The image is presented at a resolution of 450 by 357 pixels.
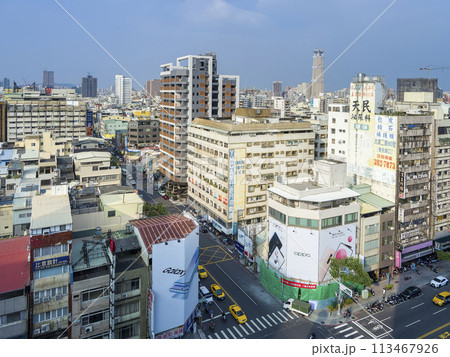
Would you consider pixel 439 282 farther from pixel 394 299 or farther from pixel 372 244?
pixel 372 244

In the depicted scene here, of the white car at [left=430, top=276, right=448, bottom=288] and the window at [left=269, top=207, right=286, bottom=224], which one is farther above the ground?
the window at [left=269, top=207, right=286, bottom=224]

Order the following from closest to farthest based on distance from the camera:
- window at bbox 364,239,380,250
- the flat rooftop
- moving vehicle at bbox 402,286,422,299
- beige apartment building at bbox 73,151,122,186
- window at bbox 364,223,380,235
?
the flat rooftop
moving vehicle at bbox 402,286,422,299
window at bbox 364,223,380,235
window at bbox 364,239,380,250
beige apartment building at bbox 73,151,122,186

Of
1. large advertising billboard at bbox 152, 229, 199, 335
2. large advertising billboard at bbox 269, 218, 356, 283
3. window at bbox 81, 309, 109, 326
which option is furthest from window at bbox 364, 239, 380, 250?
window at bbox 81, 309, 109, 326

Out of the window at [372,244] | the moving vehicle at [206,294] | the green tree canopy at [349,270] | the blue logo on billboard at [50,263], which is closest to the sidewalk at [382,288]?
the green tree canopy at [349,270]

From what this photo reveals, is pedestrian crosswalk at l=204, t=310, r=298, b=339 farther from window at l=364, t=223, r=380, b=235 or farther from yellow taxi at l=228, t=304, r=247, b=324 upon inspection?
window at l=364, t=223, r=380, b=235

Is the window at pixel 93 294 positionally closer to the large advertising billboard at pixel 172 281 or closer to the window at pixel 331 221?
the large advertising billboard at pixel 172 281

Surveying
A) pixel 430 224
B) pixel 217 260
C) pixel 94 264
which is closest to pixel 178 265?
pixel 94 264
